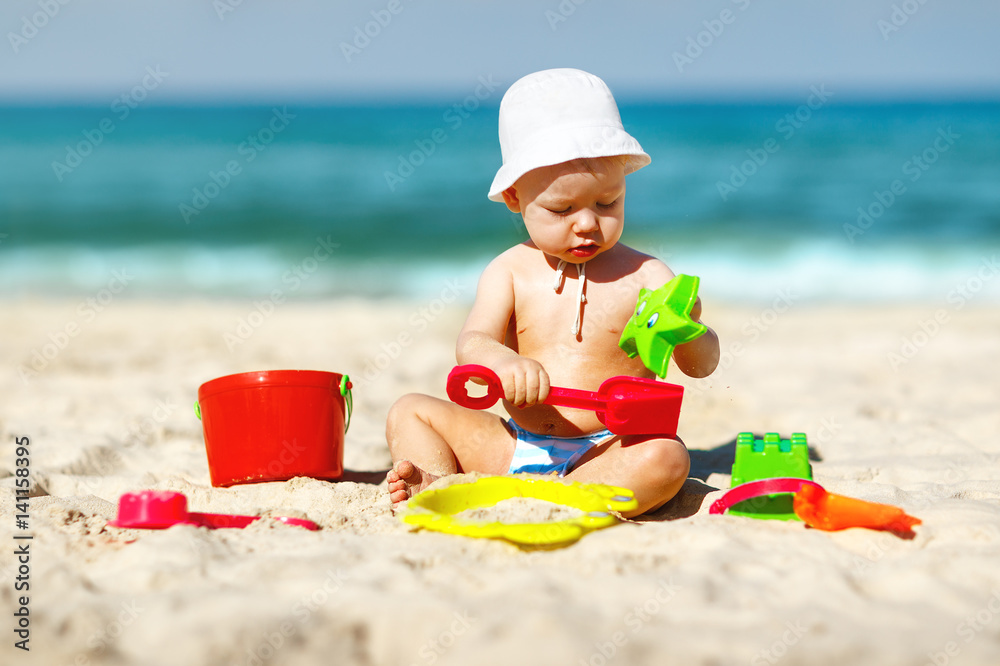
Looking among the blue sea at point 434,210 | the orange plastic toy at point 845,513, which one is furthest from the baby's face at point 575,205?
the blue sea at point 434,210

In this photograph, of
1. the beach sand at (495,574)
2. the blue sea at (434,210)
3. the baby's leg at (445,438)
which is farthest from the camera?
the blue sea at (434,210)

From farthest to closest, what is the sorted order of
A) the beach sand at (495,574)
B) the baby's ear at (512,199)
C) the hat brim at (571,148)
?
1. the baby's ear at (512,199)
2. the hat brim at (571,148)
3. the beach sand at (495,574)

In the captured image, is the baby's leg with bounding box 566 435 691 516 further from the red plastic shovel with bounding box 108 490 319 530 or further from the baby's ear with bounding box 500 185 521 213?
the red plastic shovel with bounding box 108 490 319 530

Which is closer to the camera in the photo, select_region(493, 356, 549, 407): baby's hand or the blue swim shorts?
select_region(493, 356, 549, 407): baby's hand

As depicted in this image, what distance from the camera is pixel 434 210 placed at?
1176 centimetres

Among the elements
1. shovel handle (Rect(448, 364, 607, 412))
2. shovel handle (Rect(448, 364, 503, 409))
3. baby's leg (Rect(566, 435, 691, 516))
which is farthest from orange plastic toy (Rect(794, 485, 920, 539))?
shovel handle (Rect(448, 364, 503, 409))

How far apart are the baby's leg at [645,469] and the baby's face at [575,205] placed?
58cm

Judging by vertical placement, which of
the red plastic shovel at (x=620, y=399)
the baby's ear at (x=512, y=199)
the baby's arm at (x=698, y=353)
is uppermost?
the baby's ear at (x=512, y=199)

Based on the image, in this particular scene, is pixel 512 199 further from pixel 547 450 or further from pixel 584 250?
pixel 547 450

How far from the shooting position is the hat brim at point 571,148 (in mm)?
2398

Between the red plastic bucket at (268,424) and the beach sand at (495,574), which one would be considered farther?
the red plastic bucket at (268,424)

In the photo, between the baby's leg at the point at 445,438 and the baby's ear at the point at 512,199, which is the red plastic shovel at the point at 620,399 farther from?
the baby's ear at the point at 512,199

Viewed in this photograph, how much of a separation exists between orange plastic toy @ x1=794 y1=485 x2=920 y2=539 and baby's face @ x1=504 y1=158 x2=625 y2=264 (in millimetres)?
931

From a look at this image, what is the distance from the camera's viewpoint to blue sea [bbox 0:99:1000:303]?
8641mm
